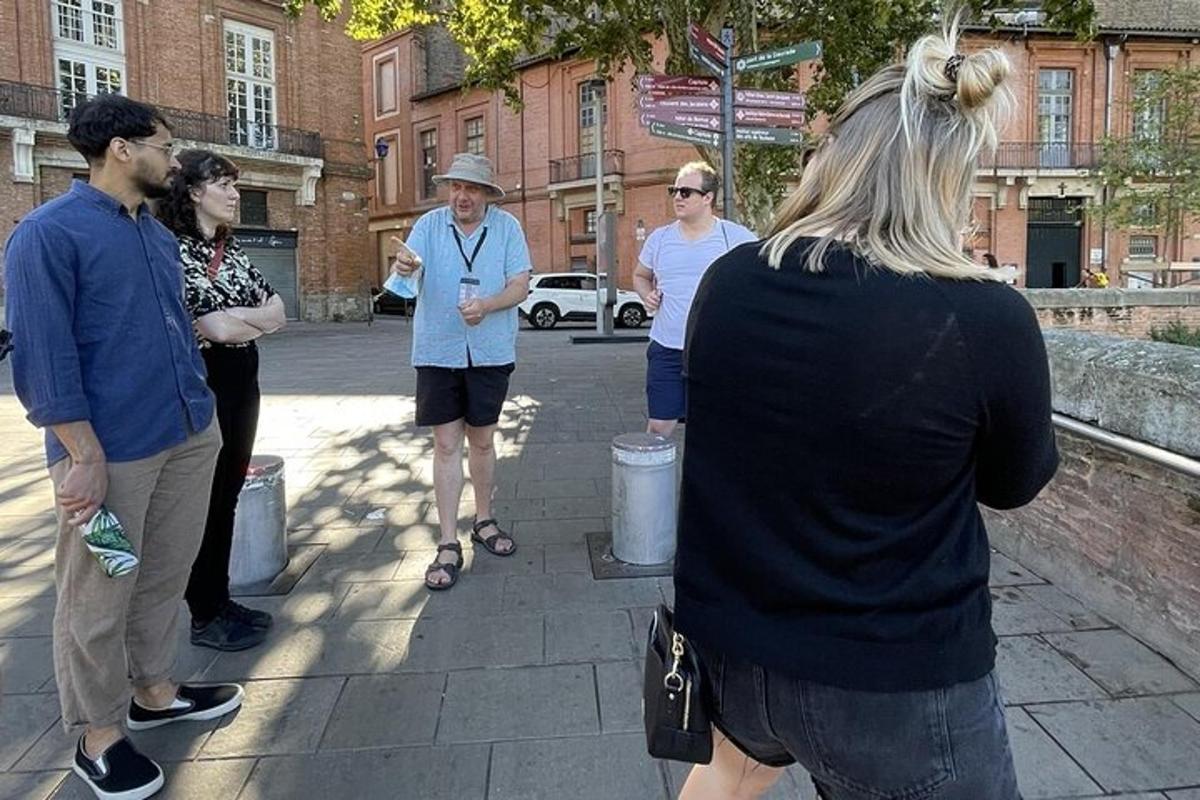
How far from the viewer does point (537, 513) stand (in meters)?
5.37

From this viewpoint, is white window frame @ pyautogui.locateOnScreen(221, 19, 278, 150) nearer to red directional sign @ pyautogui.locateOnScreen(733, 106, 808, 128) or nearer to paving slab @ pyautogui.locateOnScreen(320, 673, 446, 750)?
red directional sign @ pyautogui.locateOnScreen(733, 106, 808, 128)

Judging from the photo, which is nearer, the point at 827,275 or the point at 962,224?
the point at 827,275

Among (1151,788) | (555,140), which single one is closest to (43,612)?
(1151,788)

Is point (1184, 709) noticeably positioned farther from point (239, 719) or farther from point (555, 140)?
point (555, 140)

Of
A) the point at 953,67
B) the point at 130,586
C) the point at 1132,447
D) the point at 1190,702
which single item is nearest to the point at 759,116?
the point at 1132,447

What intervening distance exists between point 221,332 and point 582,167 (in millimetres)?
29683

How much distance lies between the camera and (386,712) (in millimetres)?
2943

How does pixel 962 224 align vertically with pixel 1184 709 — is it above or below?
above

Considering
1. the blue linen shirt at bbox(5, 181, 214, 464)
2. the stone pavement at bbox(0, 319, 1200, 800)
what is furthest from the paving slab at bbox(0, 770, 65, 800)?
the blue linen shirt at bbox(5, 181, 214, 464)

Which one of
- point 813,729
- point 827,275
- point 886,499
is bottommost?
point 813,729

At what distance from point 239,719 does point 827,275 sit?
270 cm

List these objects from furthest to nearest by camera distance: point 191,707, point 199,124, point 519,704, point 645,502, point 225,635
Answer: point 199,124 < point 645,502 < point 225,635 < point 519,704 < point 191,707

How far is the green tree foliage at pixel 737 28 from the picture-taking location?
987cm

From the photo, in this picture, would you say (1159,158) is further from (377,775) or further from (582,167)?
(582,167)
